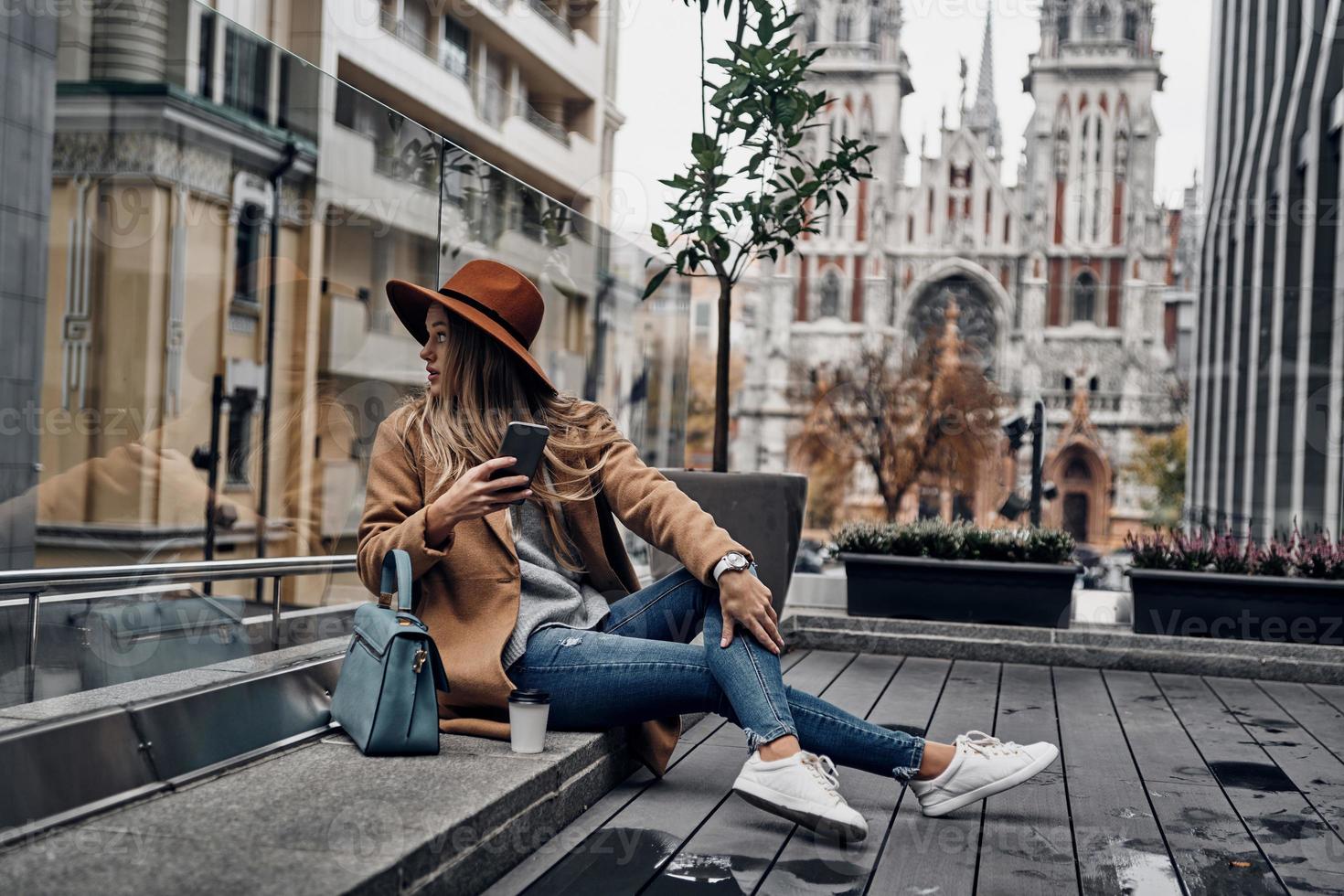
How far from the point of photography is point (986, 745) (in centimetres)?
280

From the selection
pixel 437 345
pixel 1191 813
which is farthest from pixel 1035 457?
pixel 437 345

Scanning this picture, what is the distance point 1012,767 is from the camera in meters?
2.74

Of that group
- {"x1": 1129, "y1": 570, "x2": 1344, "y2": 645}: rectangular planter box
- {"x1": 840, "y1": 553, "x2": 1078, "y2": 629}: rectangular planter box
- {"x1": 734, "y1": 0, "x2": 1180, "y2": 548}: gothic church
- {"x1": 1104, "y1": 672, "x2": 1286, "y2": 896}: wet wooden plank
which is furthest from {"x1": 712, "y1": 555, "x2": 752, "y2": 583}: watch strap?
{"x1": 734, "y1": 0, "x2": 1180, "y2": 548}: gothic church

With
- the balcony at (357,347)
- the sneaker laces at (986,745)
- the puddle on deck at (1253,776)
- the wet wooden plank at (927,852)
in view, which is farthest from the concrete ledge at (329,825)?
the balcony at (357,347)

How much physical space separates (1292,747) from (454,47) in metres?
13.2

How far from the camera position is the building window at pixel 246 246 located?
7.43m

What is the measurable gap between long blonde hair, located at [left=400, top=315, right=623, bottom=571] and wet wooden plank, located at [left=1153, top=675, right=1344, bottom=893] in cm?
167

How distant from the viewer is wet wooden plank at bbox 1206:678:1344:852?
3135mm

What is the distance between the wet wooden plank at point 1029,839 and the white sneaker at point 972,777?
0.30 feet

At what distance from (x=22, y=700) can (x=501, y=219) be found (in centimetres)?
297

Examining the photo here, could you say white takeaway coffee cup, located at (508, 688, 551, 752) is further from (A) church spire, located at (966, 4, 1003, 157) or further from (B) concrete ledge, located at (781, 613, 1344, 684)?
(A) church spire, located at (966, 4, 1003, 157)

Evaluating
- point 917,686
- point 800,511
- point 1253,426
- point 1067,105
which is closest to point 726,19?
point 800,511

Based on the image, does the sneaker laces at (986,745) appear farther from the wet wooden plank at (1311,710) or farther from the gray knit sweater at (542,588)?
the wet wooden plank at (1311,710)

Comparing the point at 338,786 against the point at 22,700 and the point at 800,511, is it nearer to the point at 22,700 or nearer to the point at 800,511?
the point at 22,700
